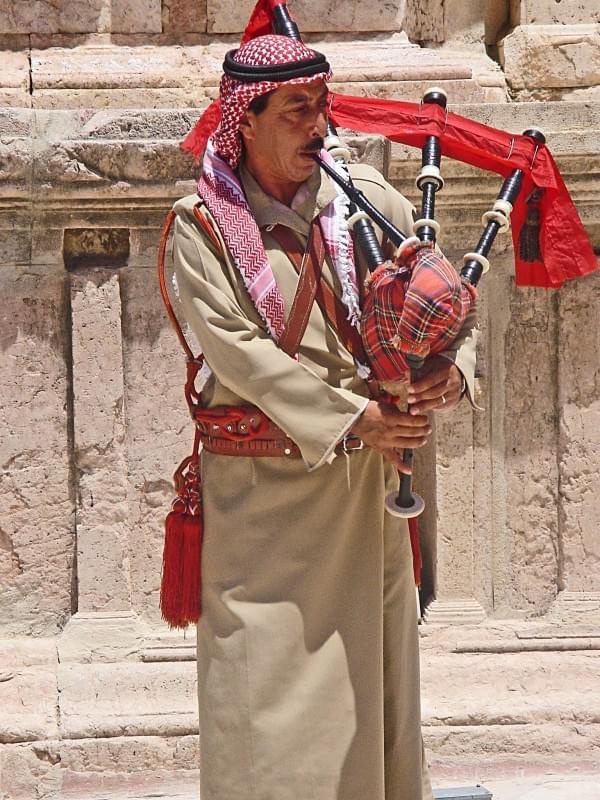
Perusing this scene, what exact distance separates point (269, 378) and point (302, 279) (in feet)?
0.85

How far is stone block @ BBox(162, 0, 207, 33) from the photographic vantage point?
4.73 m

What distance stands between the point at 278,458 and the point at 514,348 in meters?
1.66

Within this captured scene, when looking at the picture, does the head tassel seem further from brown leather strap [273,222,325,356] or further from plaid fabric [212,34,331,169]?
brown leather strap [273,222,325,356]

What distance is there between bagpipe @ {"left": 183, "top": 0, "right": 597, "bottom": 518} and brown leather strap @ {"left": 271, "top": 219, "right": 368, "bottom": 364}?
7 centimetres

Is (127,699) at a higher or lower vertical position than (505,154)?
lower

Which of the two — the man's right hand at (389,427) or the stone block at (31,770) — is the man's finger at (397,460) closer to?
the man's right hand at (389,427)

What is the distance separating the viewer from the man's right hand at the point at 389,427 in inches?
118

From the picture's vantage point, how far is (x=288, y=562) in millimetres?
3104

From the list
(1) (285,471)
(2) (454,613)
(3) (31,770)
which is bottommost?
(3) (31,770)

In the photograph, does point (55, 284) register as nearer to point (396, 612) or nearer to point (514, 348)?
point (514, 348)

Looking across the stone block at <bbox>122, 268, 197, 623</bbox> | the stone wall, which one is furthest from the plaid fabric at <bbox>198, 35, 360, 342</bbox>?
the stone block at <bbox>122, 268, 197, 623</bbox>

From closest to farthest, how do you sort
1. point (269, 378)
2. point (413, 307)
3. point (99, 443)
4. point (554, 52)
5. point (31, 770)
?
point (413, 307) → point (269, 378) → point (31, 770) → point (99, 443) → point (554, 52)

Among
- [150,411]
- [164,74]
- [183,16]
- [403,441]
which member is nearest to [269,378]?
[403,441]

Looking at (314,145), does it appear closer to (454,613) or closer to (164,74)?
(164,74)
